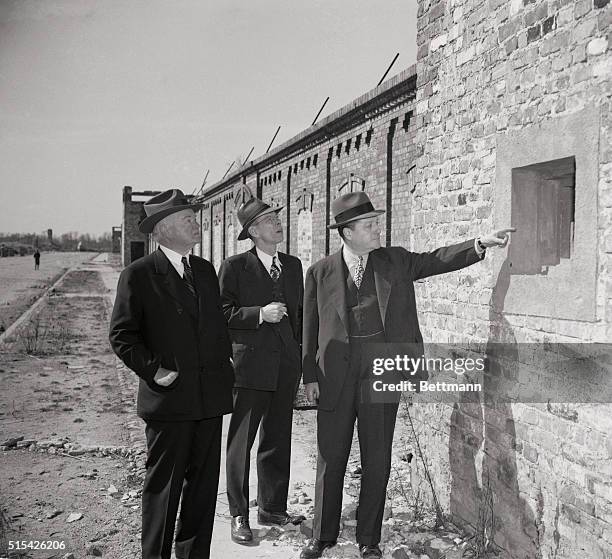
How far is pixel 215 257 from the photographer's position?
23.6 metres

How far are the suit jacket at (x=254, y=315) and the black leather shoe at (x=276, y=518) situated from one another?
0.93 m

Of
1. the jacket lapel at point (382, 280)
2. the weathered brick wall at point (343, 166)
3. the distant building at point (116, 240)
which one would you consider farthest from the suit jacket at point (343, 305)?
the distant building at point (116, 240)

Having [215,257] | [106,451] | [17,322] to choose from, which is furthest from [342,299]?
[215,257]

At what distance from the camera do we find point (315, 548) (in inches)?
159

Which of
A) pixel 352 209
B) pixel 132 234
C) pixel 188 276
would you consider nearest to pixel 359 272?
pixel 352 209

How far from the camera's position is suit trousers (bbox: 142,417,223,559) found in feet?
11.9

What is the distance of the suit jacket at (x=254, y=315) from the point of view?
450cm

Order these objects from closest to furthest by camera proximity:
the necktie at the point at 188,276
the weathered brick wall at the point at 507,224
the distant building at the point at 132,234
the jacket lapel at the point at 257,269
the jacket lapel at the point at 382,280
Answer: the weathered brick wall at the point at 507,224 → the necktie at the point at 188,276 → the jacket lapel at the point at 382,280 → the jacket lapel at the point at 257,269 → the distant building at the point at 132,234

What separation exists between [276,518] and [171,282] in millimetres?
1996

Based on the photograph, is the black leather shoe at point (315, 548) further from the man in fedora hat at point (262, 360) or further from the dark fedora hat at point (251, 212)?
the dark fedora hat at point (251, 212)

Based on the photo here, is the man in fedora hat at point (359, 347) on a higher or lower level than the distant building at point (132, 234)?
lower

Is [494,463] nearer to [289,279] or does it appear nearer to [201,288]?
[289,279]

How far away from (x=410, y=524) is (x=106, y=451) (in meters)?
3.22

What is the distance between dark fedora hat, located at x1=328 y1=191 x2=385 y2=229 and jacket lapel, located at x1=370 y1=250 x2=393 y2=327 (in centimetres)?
32
